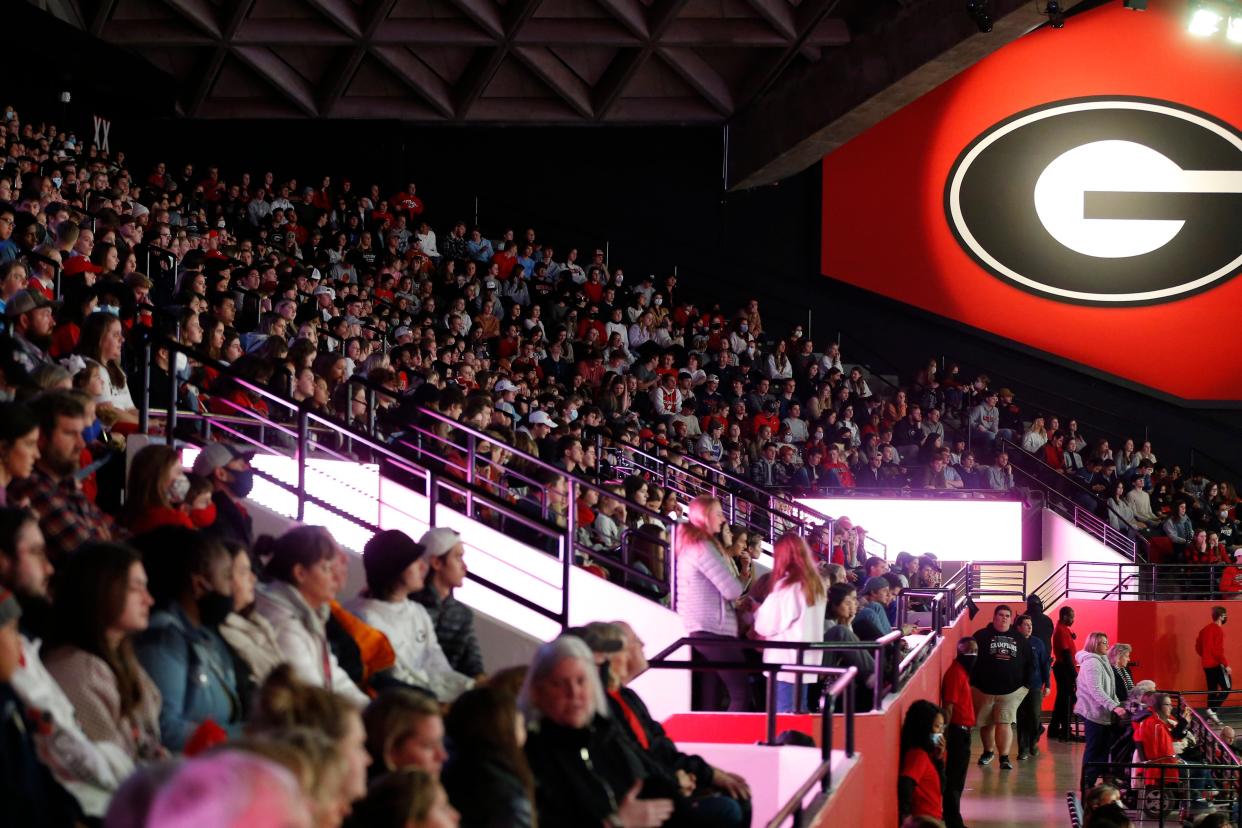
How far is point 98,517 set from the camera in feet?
18.0

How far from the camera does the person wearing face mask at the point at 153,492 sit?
5809mm

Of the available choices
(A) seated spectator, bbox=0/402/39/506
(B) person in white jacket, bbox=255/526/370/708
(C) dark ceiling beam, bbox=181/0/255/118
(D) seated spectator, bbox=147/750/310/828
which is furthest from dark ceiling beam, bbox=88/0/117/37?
(D) seated spectator, bbox=147/750/310/828

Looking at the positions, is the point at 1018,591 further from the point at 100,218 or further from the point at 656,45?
the point at 100,218

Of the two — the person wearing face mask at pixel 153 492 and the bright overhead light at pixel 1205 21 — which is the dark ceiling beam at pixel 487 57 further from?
the person wearing face mask at pixel 153 492

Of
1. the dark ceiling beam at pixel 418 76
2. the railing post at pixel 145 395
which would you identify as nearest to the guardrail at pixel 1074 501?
the dark ceiling beam at pixel 418 76

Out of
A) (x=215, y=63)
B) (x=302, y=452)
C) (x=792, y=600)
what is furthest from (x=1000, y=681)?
(x=215, y=63)

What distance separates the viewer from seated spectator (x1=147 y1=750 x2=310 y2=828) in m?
2.61

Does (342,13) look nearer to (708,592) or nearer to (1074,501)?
(1074,501)

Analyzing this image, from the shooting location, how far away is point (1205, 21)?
17.7 meters

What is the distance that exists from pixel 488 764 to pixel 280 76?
20051 millimetres

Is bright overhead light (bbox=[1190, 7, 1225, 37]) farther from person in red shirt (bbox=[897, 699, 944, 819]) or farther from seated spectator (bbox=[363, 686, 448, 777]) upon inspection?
seated spectator (bbox=[363, 686, 448, 777])

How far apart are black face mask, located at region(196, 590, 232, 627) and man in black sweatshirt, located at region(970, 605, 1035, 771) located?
11669 millimetres

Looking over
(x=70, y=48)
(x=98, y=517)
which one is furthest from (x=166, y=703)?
(x=70, y=48)

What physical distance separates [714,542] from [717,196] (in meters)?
16.0
